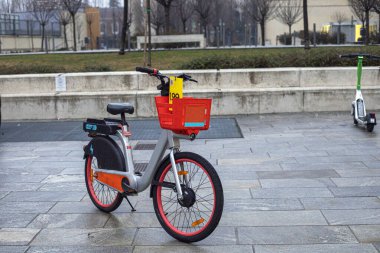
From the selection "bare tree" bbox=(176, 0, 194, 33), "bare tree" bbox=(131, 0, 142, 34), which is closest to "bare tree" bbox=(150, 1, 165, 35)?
"bare tree" bbox=(176, 0, 194, 33)

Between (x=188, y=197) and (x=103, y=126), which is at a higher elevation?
(x=103, y=126)

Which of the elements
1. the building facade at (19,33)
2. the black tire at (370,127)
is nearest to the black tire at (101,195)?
the black tire at (370,127)

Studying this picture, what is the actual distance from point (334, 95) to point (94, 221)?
317 inches

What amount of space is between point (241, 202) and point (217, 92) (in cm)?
640

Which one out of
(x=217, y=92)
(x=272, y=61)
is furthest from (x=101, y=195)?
(x=272, y=61)

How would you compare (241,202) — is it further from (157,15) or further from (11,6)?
(11,6)

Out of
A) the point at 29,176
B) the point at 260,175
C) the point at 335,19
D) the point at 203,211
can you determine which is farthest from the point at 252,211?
the point at 335,19

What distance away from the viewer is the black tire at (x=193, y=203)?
4492mm

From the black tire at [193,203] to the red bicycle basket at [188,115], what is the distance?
9.7 inches

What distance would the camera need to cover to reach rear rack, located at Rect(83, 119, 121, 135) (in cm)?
536

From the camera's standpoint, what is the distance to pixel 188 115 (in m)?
4.49

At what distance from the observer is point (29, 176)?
7320 millimetres

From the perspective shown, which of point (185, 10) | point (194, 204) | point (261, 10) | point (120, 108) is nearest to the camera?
point (194, 204)

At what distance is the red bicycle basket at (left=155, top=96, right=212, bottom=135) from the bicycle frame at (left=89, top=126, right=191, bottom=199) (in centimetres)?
15
